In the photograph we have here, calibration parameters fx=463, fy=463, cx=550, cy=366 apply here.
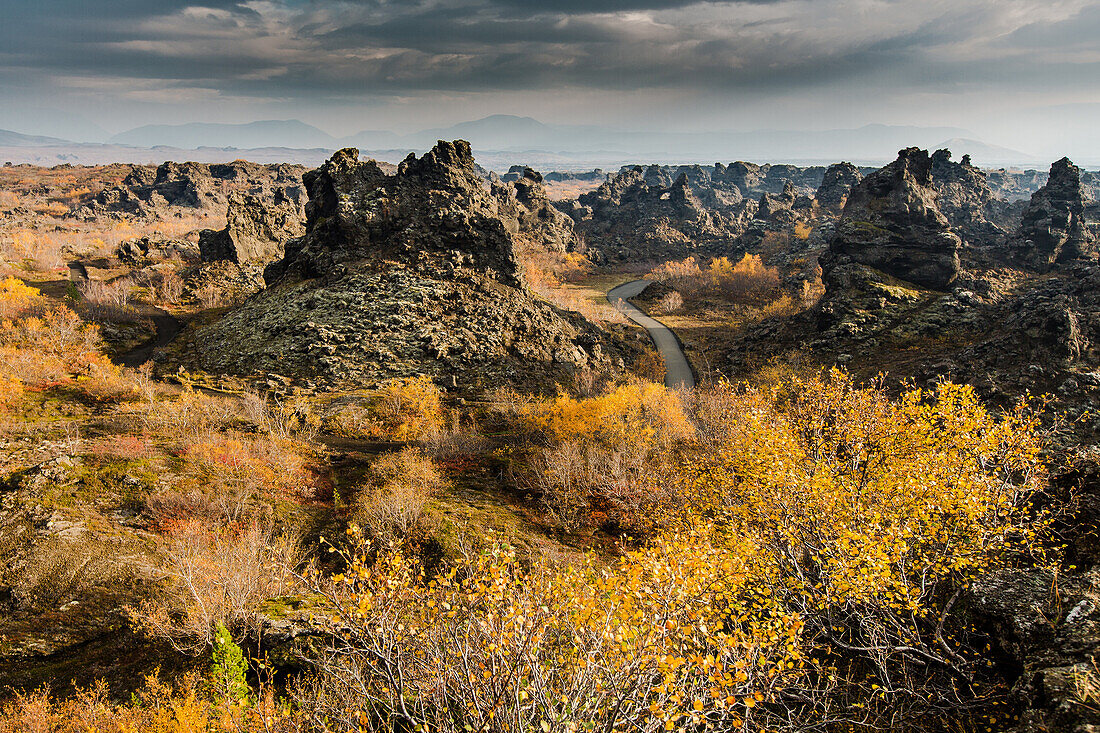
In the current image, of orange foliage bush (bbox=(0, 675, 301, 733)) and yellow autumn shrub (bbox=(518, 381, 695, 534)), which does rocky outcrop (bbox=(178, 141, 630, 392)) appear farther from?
orange foliage bush (bbox=(0, 675, 301, 733))

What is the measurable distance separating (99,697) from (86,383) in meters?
38.6

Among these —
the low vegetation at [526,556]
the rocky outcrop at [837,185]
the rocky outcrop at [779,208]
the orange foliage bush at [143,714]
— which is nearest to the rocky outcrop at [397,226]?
the low vegetation at [526,556]

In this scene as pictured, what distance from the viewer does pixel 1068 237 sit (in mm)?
79250

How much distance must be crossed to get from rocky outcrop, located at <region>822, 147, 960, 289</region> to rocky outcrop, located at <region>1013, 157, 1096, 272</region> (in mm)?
18863

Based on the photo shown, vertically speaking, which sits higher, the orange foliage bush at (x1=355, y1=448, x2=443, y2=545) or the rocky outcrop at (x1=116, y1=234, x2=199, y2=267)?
the rocky outcrop at (x1=116, y1=234, x2=199, y2=267)

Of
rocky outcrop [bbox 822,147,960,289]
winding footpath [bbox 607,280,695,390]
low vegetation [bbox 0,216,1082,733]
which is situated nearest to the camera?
low vegetation [bbox 0,216,1082,733]

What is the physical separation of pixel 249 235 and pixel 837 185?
185 meters

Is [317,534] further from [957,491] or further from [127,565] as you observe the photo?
[957,491]

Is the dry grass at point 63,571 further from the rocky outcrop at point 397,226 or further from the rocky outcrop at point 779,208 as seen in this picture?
the rocky outcrop at point 779,208

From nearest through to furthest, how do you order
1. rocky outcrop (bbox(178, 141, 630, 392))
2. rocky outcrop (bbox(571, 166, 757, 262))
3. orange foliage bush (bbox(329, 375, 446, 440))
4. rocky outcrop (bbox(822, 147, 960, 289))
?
orange foliage bush (bbox(329, 375, 446, 440)) → rocky outcrop (bbox(178, 141, 630, 392)) → rocky outcrop (bbox(822, 147, 960, 289)) → rocky outcrop (bbox(571, 166, 757, 262))

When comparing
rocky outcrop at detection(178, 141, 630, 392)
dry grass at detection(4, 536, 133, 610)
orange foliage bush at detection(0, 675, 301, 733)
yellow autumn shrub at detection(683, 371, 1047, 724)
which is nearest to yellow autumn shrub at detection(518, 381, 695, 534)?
yellow autumn shrub at detection(683, 371, 1047, 724)

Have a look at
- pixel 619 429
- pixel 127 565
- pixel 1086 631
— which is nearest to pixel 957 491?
pixel 1086 631

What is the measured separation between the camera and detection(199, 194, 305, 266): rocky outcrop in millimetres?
85312

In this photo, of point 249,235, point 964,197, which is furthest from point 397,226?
point 964,197
